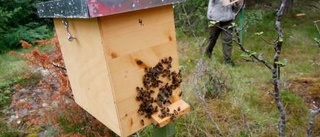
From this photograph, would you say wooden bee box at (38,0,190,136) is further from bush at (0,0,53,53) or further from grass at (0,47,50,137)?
bush at (0,0,53,53)

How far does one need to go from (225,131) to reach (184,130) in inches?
14.0

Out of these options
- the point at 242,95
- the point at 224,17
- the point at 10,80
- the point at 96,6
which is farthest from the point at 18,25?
the point at 96,6

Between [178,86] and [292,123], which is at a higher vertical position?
[178,86]

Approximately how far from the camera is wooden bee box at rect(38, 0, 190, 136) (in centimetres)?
130

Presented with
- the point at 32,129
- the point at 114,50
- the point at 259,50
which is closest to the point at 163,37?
the point at 114,50

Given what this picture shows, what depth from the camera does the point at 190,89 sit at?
123 inches

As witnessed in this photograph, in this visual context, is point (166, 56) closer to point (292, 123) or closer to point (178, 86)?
point (178, 86)

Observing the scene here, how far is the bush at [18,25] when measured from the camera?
22.5 ft

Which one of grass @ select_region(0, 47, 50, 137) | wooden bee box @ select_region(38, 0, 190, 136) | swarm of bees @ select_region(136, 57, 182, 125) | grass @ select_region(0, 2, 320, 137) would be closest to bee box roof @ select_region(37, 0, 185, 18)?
wooden bee box @ select_region(38, 0, 190, 136)

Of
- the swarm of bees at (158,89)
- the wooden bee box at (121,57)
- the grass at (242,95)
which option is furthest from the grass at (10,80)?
the swarm of bees at (158,89)

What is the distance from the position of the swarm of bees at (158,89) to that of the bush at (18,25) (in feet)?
19.4

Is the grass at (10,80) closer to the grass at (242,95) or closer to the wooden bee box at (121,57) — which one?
the grass at (242,95)

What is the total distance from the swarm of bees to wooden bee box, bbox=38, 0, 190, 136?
13 mm

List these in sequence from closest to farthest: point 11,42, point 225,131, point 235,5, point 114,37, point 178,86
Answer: point 114,37
point 178,86
point 225,131
point 235,5
point 11,42
